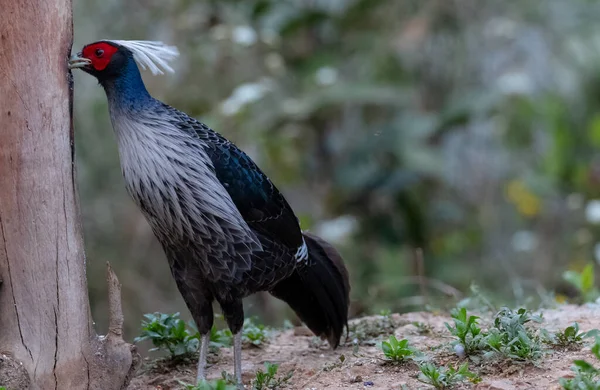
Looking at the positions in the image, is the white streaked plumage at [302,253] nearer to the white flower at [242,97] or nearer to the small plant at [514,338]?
the small plant at [514,338]

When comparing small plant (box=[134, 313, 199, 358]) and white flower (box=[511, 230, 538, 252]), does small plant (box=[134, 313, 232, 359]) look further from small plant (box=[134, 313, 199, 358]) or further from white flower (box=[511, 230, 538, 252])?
white flower (box=[511, 230, 538, 252])

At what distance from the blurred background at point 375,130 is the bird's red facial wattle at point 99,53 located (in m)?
2.82

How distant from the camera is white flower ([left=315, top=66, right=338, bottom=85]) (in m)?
7.93

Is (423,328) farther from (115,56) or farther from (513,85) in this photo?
(513,85)

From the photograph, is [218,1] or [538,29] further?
[538,29]

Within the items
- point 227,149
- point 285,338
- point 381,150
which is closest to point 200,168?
point 227,149

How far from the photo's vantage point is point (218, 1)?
834 centimetres

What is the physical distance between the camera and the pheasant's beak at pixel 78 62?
12.7ft

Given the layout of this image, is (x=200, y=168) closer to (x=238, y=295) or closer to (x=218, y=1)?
(x=238, y=295)

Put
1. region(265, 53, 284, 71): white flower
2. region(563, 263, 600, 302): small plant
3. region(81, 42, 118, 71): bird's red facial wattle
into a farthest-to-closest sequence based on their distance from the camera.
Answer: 1. region(265, 53, 284, 71): white flower
2. region(563, 263, 600, 302): small plant
3. region(81, 42, 118, 71): bird's red facial wattle

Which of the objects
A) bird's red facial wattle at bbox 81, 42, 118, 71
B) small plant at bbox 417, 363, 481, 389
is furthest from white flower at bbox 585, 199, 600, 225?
bird's red facial wattle at bbox 81, 42, 118, 71

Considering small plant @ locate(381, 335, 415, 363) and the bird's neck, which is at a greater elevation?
the bird's neck

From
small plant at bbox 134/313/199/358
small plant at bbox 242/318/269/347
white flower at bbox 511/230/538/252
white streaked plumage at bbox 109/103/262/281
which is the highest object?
white flower at bbox 511/230/538/252

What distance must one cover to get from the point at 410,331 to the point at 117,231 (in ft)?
14.7
